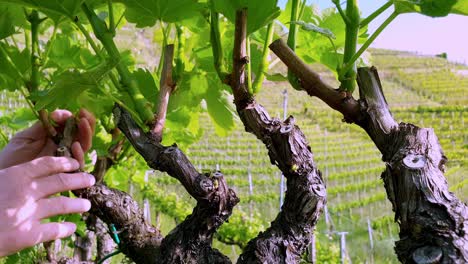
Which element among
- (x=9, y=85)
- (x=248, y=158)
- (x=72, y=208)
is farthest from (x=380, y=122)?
(x=248, y=158)

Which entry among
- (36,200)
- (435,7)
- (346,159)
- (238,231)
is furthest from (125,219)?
(346,159)

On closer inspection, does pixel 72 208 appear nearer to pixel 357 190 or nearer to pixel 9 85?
pixel 9 85

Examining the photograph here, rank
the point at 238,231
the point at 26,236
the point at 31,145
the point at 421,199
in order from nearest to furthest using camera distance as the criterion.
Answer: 1. the point at 421,199
2. the point at 26,236
3. the point at 31,145
4. the point at 238,231

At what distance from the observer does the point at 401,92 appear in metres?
16.1

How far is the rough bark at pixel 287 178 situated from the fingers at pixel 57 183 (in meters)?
0.25

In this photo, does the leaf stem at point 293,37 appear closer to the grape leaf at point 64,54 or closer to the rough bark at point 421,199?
the rough bark at point 421,199

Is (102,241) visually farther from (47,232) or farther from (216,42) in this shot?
(216,42)

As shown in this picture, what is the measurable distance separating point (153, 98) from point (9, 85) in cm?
27

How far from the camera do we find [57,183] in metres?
0.61

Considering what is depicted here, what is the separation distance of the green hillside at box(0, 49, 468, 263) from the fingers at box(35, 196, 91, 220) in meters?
3.20

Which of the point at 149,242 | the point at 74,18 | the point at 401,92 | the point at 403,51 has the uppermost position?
the point at 403,51

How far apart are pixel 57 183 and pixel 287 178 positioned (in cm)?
30

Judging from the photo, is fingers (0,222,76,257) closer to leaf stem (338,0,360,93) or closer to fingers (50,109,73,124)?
fingers (50,109,73,124)

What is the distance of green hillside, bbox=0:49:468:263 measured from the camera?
18.8 feet
